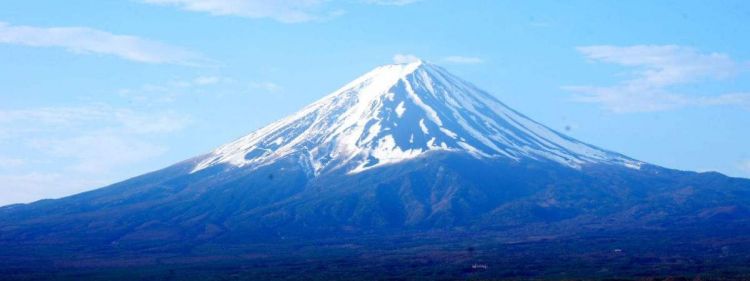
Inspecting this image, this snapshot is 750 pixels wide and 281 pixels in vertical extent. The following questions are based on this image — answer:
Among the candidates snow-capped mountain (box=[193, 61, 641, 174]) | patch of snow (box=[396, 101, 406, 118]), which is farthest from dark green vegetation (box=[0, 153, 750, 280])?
patch of snow (box=[396, 101, 406, 118])

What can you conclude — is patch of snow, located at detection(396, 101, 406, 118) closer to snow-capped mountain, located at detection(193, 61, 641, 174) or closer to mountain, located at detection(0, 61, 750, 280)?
snow-capped mountain, located at detection(193, 61, 641, 174)

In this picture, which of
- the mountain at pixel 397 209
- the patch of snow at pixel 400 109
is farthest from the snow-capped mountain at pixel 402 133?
the mountain at pixel 397 209

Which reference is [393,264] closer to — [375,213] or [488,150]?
[375,213]

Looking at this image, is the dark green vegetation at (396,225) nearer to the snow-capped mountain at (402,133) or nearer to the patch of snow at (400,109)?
the snow-capped mountain at (402,133)

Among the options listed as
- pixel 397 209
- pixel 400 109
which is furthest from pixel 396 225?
pixel 400 109

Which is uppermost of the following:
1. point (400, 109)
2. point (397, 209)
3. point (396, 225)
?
point (400, 109)

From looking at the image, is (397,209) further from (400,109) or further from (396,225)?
(400,109)

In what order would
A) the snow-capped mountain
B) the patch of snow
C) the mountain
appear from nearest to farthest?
the mountain < the snow-capped mountain < the patch of snow

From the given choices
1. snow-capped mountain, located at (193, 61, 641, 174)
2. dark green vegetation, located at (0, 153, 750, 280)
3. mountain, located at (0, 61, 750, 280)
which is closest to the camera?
dark green vegetation, located at (0, 153, 750, 280)
